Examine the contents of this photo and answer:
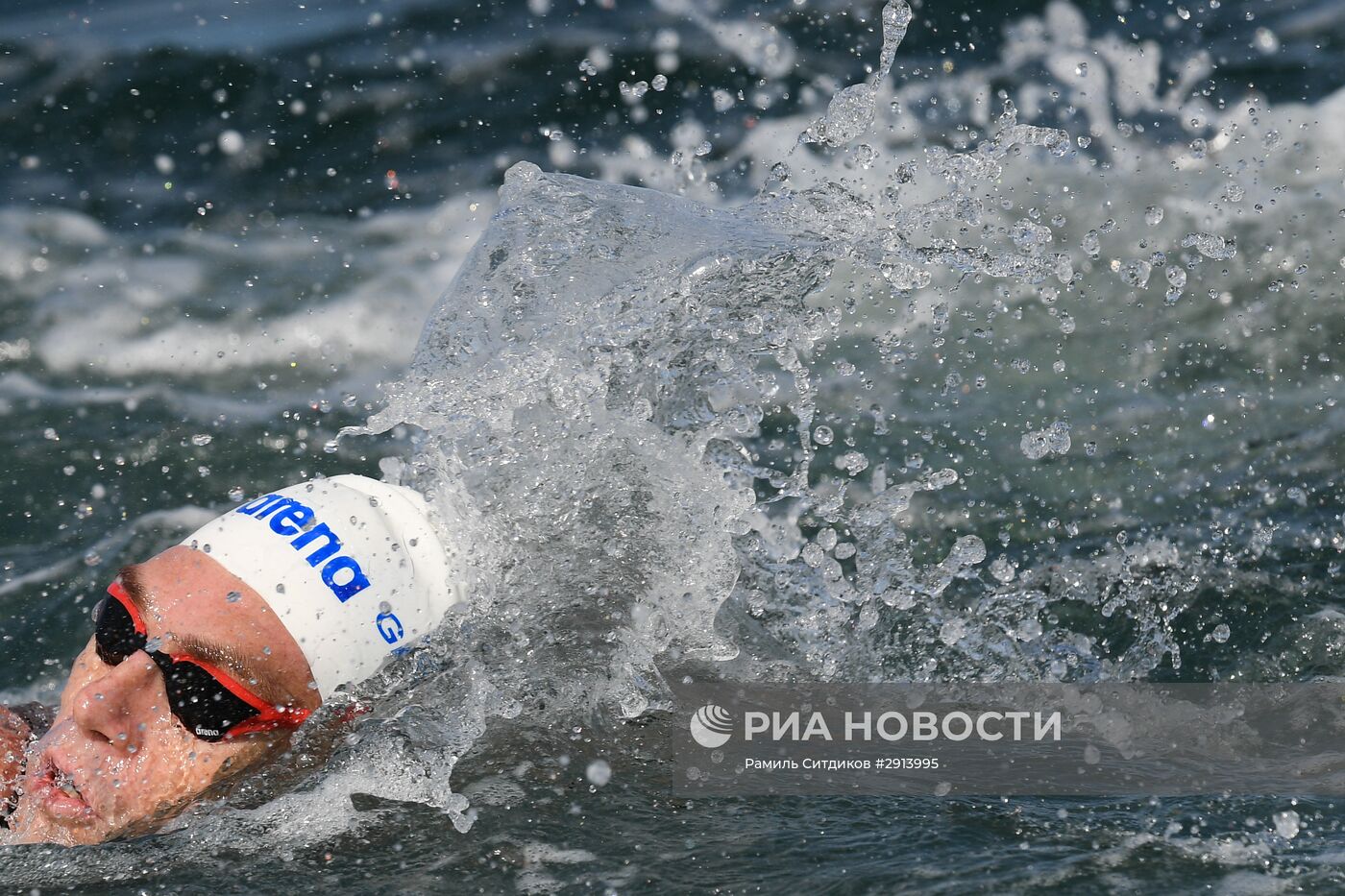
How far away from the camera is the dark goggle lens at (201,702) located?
9.96 feet

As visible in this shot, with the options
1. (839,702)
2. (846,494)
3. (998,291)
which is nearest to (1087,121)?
(998,291)

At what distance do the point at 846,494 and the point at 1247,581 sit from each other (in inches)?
63.1

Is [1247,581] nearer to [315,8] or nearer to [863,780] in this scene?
[863,780]

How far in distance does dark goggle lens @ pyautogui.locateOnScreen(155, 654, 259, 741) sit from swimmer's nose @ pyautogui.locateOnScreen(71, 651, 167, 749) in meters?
0.04

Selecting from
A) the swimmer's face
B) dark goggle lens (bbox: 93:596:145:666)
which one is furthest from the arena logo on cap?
dark goggle lens (bbox: 93:596:145:666)

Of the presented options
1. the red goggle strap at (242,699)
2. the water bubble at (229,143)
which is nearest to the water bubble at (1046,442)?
the red goggle strap at (242,699)

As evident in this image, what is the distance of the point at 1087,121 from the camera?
794 centimetres

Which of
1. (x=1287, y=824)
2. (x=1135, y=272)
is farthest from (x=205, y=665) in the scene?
(x=1135, y=272)

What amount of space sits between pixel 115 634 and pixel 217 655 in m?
0.29

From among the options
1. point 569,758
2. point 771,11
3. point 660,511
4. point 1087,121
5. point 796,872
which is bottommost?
point 796,872

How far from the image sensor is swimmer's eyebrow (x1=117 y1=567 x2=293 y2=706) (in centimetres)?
304

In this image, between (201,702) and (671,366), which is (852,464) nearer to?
(671,366)

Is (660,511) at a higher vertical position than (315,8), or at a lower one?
lower

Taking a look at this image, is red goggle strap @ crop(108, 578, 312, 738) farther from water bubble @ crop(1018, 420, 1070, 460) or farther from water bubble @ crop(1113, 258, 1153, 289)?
water bubble @ crop(1113, 258, 1153, 289)
